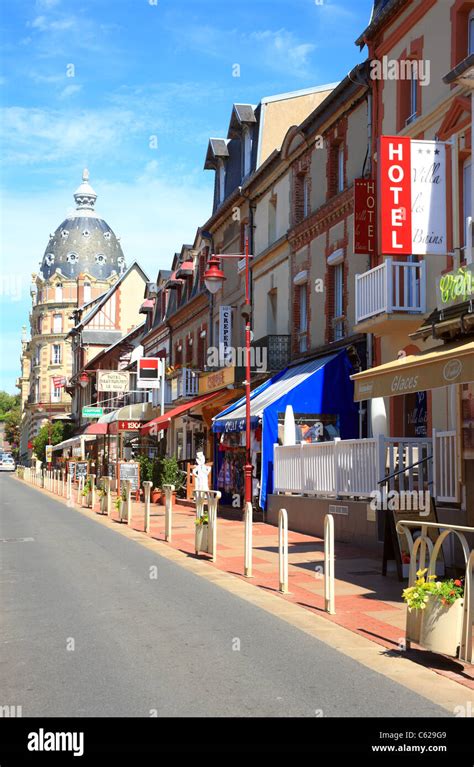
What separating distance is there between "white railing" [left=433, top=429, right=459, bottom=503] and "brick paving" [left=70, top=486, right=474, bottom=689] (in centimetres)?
144

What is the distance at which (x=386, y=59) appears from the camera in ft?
62.5

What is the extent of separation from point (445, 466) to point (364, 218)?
716 centimetres

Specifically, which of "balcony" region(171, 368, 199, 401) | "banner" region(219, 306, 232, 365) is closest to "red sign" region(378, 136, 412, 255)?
"banner" region(219, 306, 232, 365)

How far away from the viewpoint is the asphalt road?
20.1 feet

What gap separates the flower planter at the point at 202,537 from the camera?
1502cm

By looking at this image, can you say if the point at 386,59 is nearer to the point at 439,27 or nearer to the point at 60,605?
the point at 439,27

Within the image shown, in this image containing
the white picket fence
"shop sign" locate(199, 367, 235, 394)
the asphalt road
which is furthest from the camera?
"shop sign" locate(199, 367, 235, 394)

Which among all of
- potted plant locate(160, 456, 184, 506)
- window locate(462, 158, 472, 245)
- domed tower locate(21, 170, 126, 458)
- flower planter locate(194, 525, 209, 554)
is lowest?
flower planter locate(194, 525, 209, 554)

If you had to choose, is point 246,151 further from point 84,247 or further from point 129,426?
point 84,247

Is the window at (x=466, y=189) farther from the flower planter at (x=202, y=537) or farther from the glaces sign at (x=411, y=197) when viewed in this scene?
the flower planter at (x=202, y=537)

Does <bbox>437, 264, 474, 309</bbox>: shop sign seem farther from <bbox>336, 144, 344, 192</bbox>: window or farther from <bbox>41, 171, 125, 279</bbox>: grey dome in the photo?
<bbox>41, 171, 125, 279</bbox>: grey dome

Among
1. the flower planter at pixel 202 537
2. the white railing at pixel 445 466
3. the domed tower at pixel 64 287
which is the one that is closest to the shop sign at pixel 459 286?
the white railing at pixel 445 466
